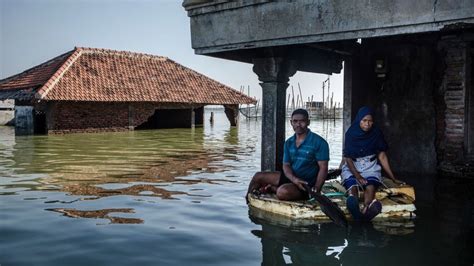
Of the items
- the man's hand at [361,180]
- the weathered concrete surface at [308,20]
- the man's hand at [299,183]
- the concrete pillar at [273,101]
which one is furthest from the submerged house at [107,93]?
the man's hand at [361,180]

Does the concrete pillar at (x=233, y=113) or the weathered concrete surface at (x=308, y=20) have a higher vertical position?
the weathered concrete surface at (x=308, y=20)

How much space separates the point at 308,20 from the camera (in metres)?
5.90

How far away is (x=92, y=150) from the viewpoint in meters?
14.1

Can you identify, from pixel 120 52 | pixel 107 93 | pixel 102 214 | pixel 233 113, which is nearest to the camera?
pixel 102 214

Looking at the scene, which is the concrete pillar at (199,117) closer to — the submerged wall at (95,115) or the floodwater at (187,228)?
the submerged wall at (95,115)

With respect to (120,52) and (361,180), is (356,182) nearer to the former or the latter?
(361,180)

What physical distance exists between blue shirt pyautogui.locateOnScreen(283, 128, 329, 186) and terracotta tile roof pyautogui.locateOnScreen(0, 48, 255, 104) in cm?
1680

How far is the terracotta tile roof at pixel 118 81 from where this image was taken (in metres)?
21.6

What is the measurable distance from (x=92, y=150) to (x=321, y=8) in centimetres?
1050

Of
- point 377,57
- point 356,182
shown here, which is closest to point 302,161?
point 356,182

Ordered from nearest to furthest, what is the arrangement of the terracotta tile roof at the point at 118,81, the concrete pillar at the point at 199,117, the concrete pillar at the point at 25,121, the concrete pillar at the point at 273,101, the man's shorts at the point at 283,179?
the man's shorts at the point at 283,179
the concrete pillar at the point at 273,101
the concrete pillar at the point at 25,121
the terracotta tile roof at the point at 118,81
the concrete pillar at the point at 199,117

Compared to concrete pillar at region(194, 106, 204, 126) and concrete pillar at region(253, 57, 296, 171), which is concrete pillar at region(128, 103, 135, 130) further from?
concrete pillar at region(253, 57, 296, 171)

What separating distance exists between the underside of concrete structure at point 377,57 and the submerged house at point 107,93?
50.4ft

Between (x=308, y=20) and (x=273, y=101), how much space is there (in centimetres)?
151
